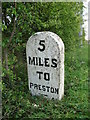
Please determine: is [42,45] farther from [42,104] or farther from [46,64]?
[42,104]

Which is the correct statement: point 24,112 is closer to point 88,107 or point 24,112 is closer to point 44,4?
point 88,107

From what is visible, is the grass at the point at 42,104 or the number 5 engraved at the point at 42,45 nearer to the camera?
the grass at the point at 42,104

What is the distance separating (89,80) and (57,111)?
73.0 inches

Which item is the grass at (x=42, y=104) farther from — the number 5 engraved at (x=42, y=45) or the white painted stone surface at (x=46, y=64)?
the number 5 engraved at (x=42, y=45)

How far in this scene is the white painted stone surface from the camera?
9.87ft

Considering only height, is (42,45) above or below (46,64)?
above

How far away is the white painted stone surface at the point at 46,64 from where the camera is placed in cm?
301

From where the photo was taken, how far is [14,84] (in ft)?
11.6

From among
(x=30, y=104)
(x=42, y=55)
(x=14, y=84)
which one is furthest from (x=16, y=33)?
(x=30, y=104)

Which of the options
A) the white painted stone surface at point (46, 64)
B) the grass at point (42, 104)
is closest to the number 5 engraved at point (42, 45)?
the white painted stone surface at point (46, 64)

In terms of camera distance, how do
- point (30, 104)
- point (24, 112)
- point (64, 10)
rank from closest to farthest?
point (24, 112), point (30, 104), point (64, 10)

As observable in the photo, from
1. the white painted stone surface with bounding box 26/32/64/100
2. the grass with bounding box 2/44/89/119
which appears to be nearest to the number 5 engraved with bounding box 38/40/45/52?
the white painted stone surface with bounding box 26/32/64/100

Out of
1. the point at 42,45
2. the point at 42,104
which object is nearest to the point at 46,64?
the point at 42,45

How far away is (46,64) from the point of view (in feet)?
10.3
